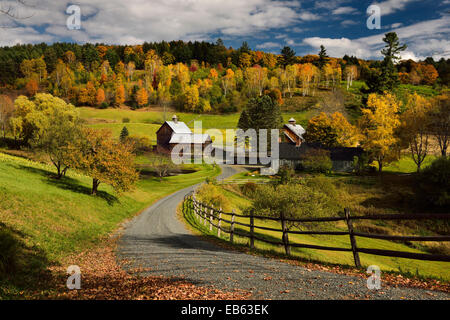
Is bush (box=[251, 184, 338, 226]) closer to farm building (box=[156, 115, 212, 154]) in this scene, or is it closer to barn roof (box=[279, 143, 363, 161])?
barn roof (box=[279, 143, 363, 161])

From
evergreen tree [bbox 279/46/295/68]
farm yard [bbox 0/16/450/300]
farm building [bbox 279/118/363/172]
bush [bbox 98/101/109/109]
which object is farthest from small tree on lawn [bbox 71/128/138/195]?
evergreen tree [bbox 279/46/295/68]

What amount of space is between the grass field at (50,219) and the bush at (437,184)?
40362 millimetres

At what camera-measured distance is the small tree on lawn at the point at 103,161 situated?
1029 inches

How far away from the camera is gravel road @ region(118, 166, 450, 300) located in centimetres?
643

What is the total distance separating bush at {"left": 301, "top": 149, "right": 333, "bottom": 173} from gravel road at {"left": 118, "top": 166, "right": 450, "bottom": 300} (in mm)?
45327

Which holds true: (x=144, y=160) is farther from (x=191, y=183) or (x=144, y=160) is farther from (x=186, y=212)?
(x=186, y=212)

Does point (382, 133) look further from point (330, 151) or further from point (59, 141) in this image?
point (59, 141)

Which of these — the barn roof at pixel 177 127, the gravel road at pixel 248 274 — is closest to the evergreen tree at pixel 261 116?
the barn roof at pixel 177 127

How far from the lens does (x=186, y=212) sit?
30.6 meters

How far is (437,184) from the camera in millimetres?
37188

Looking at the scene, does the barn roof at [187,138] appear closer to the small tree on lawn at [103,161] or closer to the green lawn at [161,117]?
the green lawn at [161,117]

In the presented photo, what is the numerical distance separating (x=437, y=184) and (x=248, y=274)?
41555 millimetres

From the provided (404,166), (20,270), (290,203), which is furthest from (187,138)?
(20,270)
